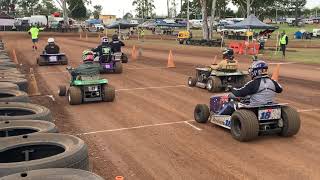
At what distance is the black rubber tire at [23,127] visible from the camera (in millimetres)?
6809

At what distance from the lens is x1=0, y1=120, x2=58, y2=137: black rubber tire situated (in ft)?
22.3

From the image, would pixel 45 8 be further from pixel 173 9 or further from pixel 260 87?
pixel 260 87

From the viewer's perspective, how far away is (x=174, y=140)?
861 cm

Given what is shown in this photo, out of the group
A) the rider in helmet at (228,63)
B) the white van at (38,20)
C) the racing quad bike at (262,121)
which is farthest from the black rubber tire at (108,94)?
the white van at (38,20)

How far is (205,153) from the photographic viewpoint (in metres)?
7.75

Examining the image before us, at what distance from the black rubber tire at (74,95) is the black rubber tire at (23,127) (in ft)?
16.9

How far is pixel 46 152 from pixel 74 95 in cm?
627

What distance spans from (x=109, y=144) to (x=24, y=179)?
3948 millimetres

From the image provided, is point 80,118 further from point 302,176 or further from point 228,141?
point 302,176

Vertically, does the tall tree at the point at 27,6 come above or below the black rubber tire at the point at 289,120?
above

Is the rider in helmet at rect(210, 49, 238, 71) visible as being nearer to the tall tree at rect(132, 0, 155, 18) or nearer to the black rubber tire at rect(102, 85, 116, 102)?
the black rubber tire at rect(102, 85, 116, 102)

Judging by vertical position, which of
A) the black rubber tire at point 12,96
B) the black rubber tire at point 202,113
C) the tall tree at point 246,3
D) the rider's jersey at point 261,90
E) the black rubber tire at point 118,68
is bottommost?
the black rubber tire at point 202,113

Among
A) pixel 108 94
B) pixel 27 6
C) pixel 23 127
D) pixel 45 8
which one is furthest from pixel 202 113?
pixel 45 8

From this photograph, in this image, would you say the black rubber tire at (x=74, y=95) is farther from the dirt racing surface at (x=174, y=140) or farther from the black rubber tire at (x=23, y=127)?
the black rubber tire at (x=23, y=127)
